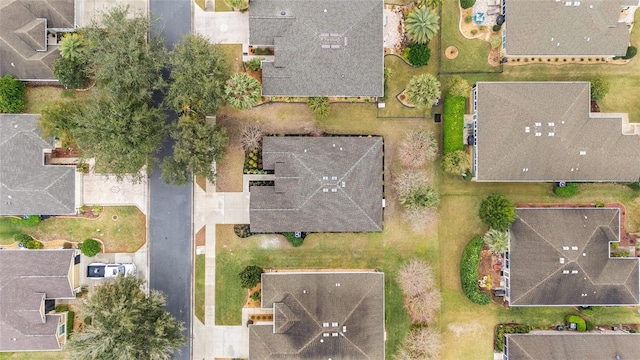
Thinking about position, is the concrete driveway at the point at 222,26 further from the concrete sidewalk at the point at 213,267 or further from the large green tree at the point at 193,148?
the concrete sidewalk at the point at 213,267

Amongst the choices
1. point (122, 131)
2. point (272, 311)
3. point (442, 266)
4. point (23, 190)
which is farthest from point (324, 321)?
point (23, 190)

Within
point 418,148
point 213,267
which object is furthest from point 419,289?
point 213,267

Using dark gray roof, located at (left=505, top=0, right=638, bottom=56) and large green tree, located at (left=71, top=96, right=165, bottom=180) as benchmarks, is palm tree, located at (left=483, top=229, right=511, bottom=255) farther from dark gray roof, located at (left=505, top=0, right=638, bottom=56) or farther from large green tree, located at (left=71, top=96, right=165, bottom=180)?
large green tree, located at (left=71, top=96, right=165, bottom=180)

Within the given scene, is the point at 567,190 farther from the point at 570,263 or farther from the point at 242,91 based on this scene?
the point at 242,91

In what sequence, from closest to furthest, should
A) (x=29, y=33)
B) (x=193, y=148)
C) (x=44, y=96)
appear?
(x=193, y=148), (x=29, y=33), (x=44, y=96)

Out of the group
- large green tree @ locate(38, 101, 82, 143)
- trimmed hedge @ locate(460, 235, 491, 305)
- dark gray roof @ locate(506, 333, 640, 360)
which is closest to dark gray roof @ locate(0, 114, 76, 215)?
large green tree @ locate(38, 101, 82, 143)

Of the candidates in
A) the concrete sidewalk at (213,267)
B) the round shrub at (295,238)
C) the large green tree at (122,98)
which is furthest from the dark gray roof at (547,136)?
the large green tree at (122,98)
